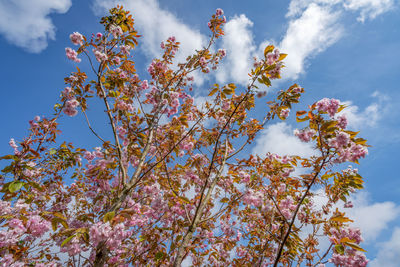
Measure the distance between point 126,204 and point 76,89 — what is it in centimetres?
263

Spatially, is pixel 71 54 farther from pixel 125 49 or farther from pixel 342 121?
pixel 342 121

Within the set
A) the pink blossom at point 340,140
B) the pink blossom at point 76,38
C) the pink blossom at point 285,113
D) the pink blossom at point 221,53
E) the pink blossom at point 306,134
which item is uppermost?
the pink blossom at point 221,53

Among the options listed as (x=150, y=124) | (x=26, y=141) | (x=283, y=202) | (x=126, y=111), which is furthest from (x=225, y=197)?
(x=26, y=141)

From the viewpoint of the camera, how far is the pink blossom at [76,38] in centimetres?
412

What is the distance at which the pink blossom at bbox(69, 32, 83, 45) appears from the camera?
4125 millimetres

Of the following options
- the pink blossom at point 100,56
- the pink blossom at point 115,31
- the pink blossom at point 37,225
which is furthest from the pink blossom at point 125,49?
the pink blossom at point 37,225

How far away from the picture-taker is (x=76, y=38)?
414 centimetres

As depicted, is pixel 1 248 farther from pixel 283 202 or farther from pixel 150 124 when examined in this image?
pixel 283 202

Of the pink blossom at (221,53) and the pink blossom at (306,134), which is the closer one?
the pink blossom at (306,134)

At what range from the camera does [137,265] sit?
3799 millimetres

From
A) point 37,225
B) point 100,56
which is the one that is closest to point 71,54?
point 100,56

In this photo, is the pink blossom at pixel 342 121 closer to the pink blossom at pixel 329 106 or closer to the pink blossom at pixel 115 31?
the pink blossom at pixel 329 106

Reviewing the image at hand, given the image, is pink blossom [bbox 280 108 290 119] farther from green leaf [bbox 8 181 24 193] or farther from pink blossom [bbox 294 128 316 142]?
green leaf [bbox 8 181 24 193]

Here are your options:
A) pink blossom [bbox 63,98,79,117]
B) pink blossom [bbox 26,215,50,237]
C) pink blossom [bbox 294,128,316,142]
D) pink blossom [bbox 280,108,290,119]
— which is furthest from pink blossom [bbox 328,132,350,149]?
pink blossom [bbox 63,98,79,117]
